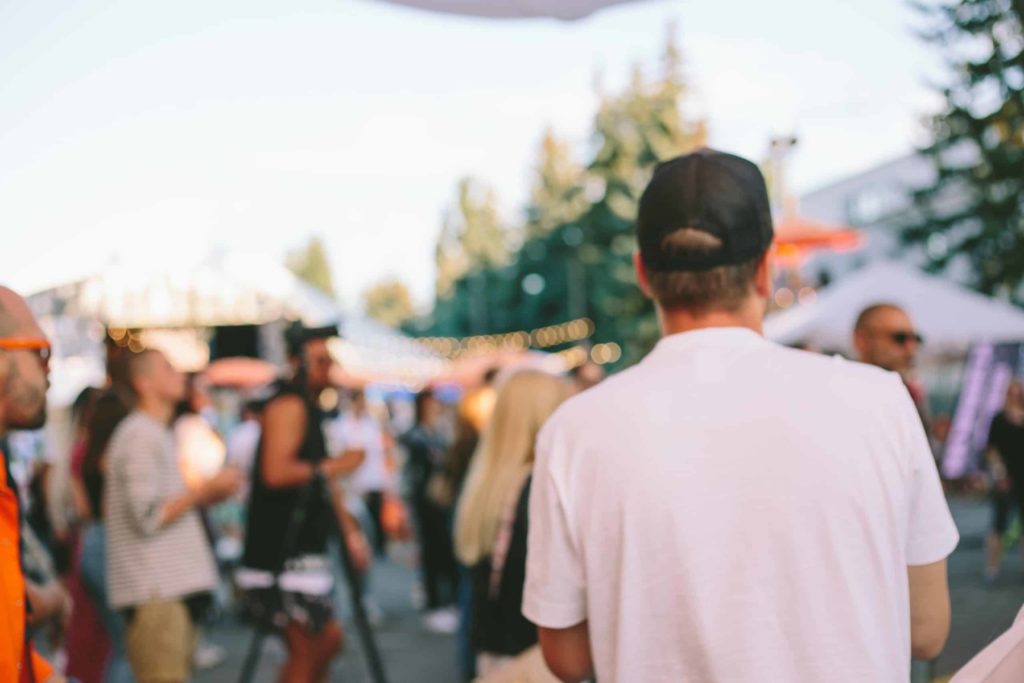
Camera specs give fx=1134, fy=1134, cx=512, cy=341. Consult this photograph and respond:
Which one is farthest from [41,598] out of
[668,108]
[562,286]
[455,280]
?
[455,280]

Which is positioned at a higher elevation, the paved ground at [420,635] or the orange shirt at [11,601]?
the orange shirt at [11,601]

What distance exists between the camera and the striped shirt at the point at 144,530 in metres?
4.68

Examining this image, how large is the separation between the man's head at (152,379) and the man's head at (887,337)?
3.02 metres

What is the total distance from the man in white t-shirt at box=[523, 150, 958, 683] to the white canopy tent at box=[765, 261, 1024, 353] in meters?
9.65

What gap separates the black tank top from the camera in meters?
5.13

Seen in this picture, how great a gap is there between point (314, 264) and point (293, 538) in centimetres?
12975

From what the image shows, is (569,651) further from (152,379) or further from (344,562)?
(344,562)

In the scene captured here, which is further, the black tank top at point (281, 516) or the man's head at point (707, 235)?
the black tank top at point (281, 516)

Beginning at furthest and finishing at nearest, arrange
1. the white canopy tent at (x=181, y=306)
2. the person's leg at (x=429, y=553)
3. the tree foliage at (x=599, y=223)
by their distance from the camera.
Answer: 1. the tree foliage at (x=599, y=223)
2. the person's leg at (x=429, y=553)
3. the white canopy tent at (x=181, y=306)

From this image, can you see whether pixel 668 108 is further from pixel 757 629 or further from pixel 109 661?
pixel 757 629

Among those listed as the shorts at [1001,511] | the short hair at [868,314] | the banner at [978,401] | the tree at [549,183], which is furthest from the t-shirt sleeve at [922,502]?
the tree at [549,183]

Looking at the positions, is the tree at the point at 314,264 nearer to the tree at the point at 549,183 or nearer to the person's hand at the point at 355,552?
the tree at the point at 549,183

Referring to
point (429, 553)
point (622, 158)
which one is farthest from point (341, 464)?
point (622, 158)

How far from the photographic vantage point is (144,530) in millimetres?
4688
